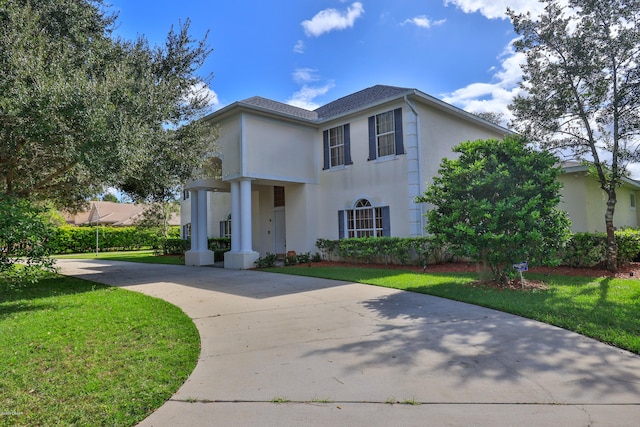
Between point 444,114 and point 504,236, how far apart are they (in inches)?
323

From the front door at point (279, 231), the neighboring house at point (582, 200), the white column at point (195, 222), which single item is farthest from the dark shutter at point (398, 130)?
the white column at point (195, 222)

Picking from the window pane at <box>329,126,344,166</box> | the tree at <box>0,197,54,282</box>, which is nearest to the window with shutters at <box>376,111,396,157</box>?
the window pane at <box>329,126,344,166</box>

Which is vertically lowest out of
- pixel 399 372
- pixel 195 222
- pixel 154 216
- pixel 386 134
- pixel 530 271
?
pixel 399 372

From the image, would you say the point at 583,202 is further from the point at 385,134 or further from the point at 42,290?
the point at 42,290

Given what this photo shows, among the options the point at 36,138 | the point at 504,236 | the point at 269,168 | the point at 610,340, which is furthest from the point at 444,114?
the point at 36,138

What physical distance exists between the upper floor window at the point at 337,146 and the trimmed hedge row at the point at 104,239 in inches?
629

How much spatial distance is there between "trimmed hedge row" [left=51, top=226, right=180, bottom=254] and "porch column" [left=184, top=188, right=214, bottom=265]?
37.0ft

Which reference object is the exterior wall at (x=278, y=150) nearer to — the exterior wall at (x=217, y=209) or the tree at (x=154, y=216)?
the exterior wall at (x=217, y=209)

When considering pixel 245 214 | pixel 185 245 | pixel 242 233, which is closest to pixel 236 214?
pixel 245 214

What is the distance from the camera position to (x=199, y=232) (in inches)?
632

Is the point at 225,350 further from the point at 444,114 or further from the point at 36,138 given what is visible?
the point at 444,114

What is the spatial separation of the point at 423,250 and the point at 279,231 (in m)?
7.85

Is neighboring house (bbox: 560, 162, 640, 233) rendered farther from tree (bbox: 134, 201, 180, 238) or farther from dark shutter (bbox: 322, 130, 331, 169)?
tree (bbox: 134, 201, 180, 238)

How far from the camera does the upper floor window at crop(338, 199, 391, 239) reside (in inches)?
539
